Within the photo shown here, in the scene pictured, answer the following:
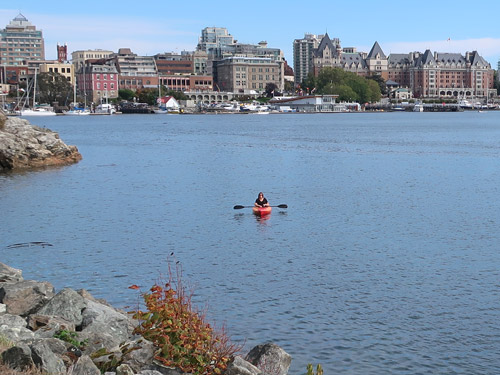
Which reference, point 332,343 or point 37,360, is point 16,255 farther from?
point 37,360

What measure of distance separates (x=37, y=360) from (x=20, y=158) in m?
48.2

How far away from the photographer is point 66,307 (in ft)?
47.3

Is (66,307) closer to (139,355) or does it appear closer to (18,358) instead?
(139,355)

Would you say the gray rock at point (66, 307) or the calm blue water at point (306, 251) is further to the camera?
the calm blue water at point (306, 251)

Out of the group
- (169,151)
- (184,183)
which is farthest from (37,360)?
(169,151)

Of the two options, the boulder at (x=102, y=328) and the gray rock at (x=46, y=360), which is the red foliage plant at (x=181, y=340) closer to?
the boulder at (x=102, y=328)

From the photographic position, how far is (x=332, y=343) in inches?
676

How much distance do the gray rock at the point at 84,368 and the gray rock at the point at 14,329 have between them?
1597 mm

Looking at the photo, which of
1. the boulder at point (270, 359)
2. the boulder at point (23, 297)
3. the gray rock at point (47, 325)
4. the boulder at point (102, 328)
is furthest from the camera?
the boulder at point (23, 297)

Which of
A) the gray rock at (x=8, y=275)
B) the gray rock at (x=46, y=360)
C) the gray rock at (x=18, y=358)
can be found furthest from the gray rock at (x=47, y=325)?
the gray rock at (x=8, y=275)

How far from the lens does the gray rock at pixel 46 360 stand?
10906mm

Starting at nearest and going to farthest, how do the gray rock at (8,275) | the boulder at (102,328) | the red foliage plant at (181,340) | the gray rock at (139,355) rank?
1. the gray rock at (139,355)
2. the red foliage plant at (181,340)
3. the boulder at (102,328)
4. the gray rock at (8,275)

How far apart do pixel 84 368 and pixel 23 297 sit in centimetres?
488

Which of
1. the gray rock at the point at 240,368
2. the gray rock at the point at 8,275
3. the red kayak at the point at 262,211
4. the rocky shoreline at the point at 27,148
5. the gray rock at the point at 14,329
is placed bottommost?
the red kayak at the point at 262,211
